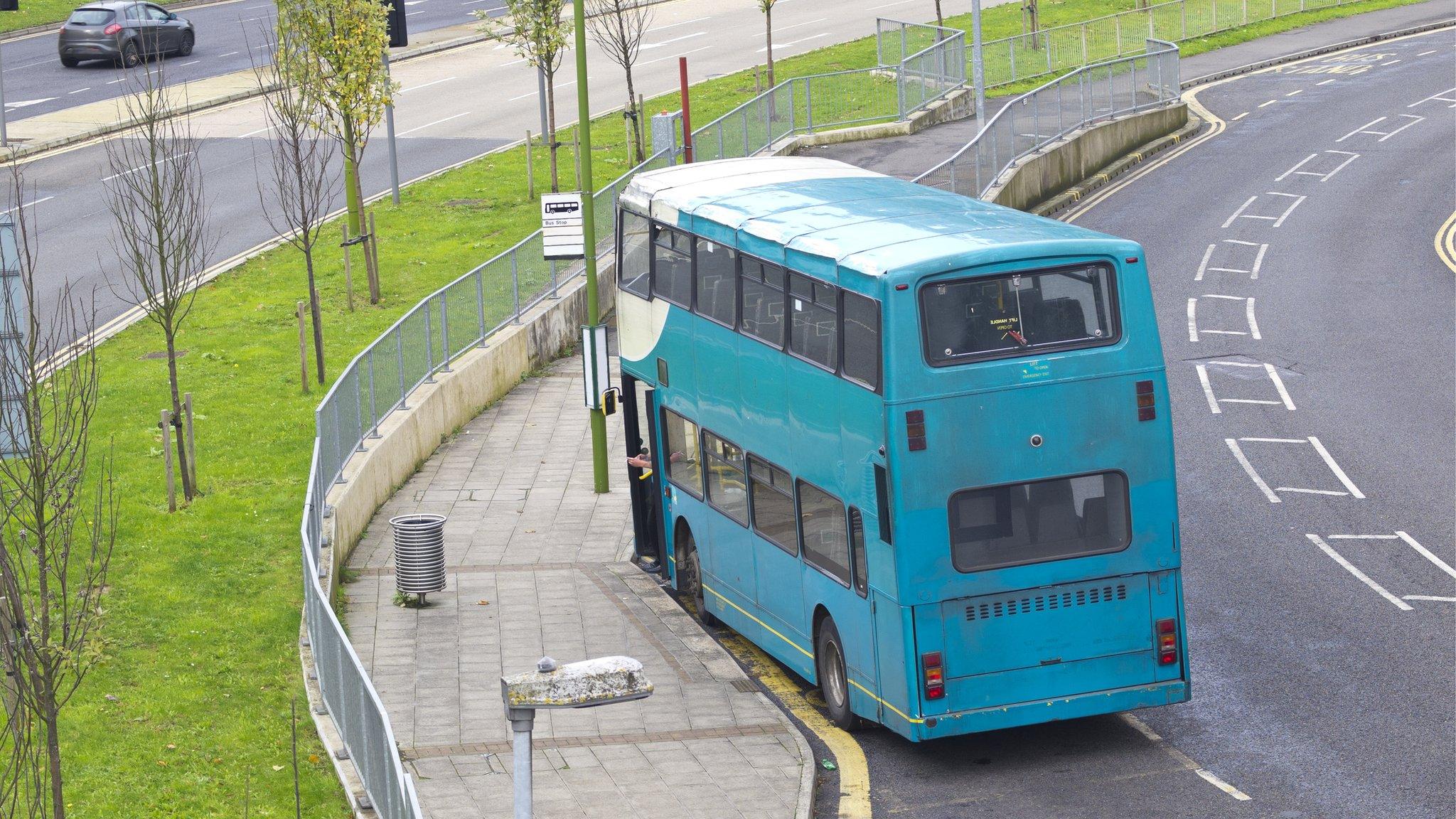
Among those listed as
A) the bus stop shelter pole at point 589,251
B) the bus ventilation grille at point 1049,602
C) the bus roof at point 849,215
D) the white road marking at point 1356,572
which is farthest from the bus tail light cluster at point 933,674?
the bus stop shelter pole at point 589,251

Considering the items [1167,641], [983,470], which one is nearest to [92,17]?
[983,470]

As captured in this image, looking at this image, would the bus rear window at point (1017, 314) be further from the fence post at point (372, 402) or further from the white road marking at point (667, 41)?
the white road marking at point (667, 41)

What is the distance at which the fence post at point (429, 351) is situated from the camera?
2410 cm

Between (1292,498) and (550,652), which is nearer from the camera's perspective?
(550,652)

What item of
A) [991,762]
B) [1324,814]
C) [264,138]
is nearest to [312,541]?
[991,762]

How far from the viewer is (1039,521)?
14109 millimetres

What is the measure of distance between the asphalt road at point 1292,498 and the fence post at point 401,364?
9.73m

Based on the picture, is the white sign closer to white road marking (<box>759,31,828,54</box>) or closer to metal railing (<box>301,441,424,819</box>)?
metal railing (<box>301,441,424,819</box>)

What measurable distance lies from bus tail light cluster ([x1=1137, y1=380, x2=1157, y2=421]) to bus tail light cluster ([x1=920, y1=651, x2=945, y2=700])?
2.42 m

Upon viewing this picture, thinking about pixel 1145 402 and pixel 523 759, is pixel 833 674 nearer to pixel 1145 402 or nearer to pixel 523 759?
pixel 1145 402

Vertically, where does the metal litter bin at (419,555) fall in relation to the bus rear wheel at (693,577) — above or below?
above

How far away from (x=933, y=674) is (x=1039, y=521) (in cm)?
144

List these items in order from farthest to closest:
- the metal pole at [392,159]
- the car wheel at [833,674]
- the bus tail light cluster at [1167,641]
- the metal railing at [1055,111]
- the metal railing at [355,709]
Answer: the metal railing at [1055,111] → the metal pole at [392,159] → the car wheel at [833,674] → the bus tail light cluster at [1167,641] → the metal railing at [355,709]

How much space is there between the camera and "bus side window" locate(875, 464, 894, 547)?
1384 cm
